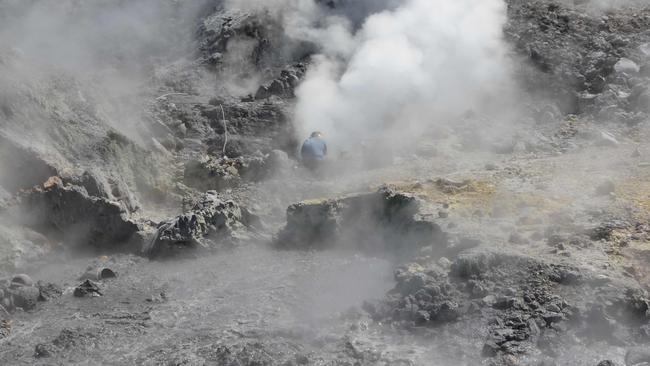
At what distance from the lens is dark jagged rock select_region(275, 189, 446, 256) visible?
843cm

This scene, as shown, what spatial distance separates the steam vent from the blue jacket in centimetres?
3

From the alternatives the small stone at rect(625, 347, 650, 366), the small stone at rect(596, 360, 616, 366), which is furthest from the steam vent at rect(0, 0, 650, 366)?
the small stone at rect(596, 360, 616, 366)

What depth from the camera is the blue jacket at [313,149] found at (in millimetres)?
10594

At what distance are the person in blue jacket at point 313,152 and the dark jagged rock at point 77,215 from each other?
268 cm

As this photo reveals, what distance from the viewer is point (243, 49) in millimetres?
13320

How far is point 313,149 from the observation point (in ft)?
34.8

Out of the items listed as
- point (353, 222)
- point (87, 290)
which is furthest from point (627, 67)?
point (87, 290)

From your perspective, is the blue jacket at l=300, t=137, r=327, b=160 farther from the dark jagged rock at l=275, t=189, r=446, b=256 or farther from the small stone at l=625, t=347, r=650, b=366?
the small stone at l=625, t=347, r=650, b=366

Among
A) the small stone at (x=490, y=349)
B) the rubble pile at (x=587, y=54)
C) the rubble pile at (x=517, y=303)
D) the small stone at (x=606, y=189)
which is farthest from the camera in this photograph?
the rubble pile at (x=587, y=54)

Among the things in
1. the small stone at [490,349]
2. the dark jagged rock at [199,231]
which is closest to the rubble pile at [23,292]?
the dark jagged rock at [199,231]

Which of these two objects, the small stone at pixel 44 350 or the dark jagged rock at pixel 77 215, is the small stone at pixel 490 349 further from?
the dark jagged rock at pixel 77 215

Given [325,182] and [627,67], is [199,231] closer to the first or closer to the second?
[325,182]

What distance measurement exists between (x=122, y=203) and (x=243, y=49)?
4834mm

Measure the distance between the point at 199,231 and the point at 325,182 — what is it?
2159 mm
